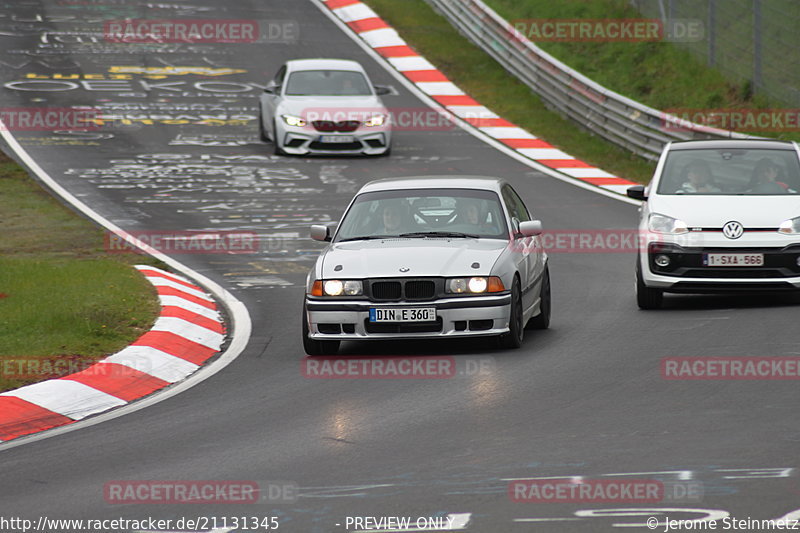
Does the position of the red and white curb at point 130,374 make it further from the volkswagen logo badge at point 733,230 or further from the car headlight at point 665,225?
the volkswagen logo badge at point 733,230

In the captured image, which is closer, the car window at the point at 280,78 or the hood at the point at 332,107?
the hood at the point at 332,107

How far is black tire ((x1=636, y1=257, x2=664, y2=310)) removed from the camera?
44.2ft

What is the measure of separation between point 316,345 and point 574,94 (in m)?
17.8

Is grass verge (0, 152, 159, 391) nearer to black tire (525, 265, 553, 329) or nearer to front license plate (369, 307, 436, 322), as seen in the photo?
front license plate (369, 307, 436, 322)

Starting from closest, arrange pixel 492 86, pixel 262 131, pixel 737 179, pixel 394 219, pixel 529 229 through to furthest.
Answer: pixel 529 229
pixel 394 219
pixel 737 179
pixel 262 131
pixel 492 86

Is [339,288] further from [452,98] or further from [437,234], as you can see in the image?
[452,98]

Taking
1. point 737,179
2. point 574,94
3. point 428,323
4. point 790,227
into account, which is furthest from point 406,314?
point 574,94

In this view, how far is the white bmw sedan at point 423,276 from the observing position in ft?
36.2

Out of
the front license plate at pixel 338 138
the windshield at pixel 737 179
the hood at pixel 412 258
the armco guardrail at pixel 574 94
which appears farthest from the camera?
the front license plate at pixel 338 138

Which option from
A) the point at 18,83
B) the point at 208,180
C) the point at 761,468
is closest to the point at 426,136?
the point at 208,180

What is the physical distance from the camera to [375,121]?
25.3 metres

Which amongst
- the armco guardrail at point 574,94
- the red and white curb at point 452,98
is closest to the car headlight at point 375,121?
the red and white curb at point 452,98

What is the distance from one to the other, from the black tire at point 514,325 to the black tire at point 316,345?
138 centimetres

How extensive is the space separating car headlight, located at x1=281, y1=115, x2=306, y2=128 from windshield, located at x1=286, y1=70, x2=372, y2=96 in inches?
28.4
